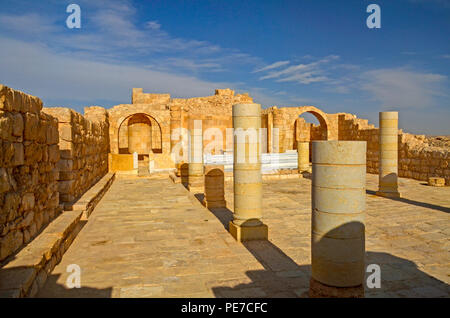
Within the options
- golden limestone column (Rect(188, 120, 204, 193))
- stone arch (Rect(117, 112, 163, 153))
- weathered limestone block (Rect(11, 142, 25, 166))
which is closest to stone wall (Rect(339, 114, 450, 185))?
golden limestone column (Rect(188, 120, 204, 193))

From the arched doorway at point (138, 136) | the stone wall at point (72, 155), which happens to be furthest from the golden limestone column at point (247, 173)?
the arched doorway at point (138, 136)

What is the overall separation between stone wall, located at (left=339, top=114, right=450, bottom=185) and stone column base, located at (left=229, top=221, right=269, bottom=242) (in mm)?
10869

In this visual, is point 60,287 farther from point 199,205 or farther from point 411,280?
point 199,205

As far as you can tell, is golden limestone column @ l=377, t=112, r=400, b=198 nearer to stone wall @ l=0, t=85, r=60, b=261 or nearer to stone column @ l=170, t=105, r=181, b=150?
stone wall @ l=0, t=85, r=60, b=261

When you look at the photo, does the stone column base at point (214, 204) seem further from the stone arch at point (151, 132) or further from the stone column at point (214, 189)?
the stone arch at point (151, 132)

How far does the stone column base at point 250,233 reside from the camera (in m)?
6.58

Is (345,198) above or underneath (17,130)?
underneath

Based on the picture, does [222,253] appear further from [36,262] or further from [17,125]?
[17,125]

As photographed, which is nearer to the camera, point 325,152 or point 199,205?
point 325,152

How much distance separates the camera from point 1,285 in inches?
138

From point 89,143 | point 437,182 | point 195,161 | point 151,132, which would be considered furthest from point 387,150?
point 151,132

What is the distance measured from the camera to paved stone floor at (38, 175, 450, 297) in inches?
174

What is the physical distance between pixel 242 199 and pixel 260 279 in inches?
91.5
